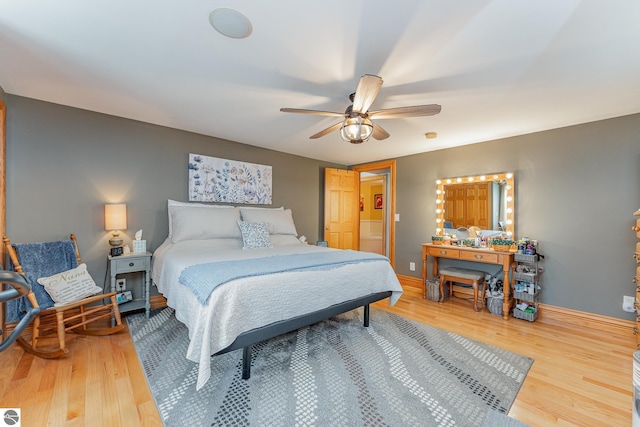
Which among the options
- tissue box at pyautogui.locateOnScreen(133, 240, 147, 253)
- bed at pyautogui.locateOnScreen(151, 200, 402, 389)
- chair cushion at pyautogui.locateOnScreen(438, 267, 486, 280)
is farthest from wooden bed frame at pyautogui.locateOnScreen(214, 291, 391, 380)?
tissue box at pyautogui.locateOnScreen(133, 240, 147, 253)

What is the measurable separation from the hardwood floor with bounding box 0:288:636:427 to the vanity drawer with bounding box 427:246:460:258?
3.34 ft

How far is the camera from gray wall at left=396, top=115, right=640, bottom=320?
278 cm

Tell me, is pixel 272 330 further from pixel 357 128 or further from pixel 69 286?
pixel 69 286

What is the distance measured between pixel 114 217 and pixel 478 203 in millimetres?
4402

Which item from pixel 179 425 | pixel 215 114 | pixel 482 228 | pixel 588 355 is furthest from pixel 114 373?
pixel 482 228

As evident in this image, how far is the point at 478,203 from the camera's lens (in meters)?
3.81

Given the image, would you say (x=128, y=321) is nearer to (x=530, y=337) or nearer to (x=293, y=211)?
(x=293, y=211)

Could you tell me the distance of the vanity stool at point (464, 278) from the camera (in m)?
3.40

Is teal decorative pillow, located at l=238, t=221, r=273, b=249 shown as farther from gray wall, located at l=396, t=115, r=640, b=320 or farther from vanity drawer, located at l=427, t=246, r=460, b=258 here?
gray wall, located at l=396, t=115, r=640, b=320

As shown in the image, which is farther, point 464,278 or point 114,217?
point 464,278

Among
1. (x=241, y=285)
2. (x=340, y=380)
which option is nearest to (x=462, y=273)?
(x=340, y=380)

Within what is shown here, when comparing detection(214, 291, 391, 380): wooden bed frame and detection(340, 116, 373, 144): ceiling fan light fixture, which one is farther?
detection(340, 116, 373, 144): ceiling fan light fixture

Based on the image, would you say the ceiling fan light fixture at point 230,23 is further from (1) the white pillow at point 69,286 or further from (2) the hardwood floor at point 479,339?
(1) the white pillow at point 69,286

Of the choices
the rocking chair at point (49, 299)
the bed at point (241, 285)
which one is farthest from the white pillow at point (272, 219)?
the rocking chair at point (49, 299)
